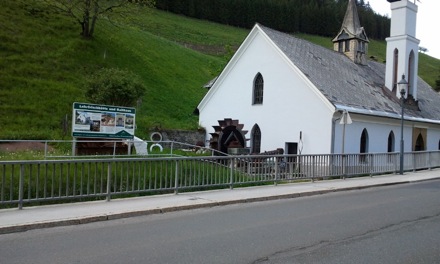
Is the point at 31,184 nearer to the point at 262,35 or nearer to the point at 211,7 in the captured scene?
the point at 262,35

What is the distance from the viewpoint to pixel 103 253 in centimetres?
682

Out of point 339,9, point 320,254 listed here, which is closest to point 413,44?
point 320,254

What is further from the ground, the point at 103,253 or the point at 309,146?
the point at 309,146

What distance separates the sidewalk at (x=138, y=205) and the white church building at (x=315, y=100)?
7082mm

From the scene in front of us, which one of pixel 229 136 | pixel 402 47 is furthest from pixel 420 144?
pixel 229 136

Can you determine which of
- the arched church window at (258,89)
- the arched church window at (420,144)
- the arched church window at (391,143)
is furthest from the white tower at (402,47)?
the arched church window at (258,89)

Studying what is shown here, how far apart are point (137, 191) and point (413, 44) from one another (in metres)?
28.1

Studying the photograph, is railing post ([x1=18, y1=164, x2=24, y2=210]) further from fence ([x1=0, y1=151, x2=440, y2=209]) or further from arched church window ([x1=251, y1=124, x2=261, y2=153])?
arched church window ([x1=251, y1=124, x2=261, y2=153])

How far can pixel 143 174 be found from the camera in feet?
40.6

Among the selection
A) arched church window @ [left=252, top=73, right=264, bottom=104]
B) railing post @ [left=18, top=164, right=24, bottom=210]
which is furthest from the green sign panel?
arched church window @ [left=252, top=73, right=264, bottom=104]

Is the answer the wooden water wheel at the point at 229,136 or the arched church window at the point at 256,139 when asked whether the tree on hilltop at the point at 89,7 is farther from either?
the arched church window at the point at 256,139

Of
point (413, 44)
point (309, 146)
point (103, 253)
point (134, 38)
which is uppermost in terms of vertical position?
point (134, 38)

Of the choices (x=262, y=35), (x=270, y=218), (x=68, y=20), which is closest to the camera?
(x=270, y=218)

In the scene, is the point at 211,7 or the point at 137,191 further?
the point at 211,7
